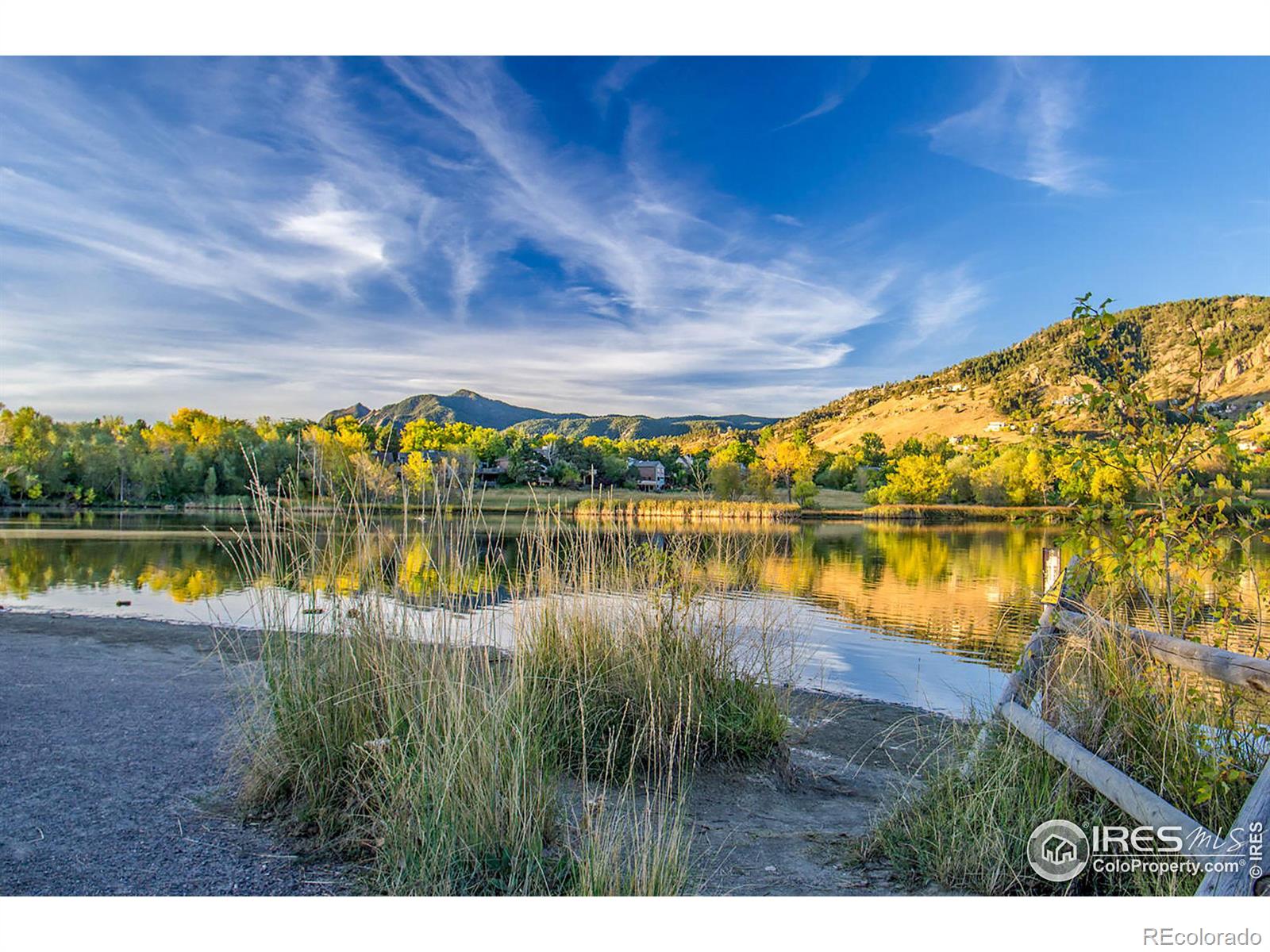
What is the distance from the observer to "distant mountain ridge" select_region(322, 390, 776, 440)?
9944 centimetres

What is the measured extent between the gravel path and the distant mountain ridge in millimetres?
73554

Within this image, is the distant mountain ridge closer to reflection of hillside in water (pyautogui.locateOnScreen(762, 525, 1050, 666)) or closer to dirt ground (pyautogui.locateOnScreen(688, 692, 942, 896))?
reflection of hillside in water (pyautogui.locateOnScreen(762, 525, 1050, 666))

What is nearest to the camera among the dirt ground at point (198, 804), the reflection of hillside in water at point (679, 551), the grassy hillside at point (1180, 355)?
the dirt ground at point (198, 804)

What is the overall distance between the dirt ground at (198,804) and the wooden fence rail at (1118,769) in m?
0.57

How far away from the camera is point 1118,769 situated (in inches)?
116

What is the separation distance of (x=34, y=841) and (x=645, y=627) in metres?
2.97

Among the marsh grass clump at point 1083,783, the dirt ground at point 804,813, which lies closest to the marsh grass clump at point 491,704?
the dirt ground at point 804,813

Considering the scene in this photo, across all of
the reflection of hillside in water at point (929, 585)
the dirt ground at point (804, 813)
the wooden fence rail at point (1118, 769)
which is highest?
the wooden fence rail at point (1118, 769)

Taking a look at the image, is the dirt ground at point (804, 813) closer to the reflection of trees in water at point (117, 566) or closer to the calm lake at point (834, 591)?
the calm lake at point (834, 591)

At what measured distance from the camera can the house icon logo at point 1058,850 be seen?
283cm

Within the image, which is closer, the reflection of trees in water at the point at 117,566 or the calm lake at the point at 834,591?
the calm lake at the point at 834,591

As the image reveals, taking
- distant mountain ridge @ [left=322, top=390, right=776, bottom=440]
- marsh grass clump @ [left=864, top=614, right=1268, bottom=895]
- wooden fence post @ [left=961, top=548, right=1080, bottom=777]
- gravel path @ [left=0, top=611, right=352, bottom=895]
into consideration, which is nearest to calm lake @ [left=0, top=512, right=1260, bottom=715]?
wooden fence post @ [left=961, top=548, right=1080, bottom=777]

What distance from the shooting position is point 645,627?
14.8 feet

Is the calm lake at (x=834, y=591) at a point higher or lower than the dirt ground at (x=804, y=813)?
lower
